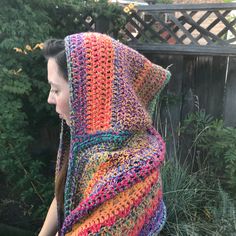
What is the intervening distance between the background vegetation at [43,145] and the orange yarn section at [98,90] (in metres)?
1.50

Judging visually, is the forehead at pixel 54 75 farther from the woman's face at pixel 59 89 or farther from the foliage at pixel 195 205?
the foliage at pixel 195 205

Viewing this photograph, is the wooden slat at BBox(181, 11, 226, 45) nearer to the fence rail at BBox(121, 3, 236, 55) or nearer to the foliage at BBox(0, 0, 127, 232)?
the fence rail at BBox(121, 3, 236, 55)

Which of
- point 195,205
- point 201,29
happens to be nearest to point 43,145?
point 195,205

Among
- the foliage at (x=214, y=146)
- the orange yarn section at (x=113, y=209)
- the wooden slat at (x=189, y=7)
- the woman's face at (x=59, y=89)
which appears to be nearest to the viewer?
the orange yarn section at (x=113, y=209)

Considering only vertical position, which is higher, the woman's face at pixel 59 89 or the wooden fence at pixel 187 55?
the woman's face at pixel 59 89

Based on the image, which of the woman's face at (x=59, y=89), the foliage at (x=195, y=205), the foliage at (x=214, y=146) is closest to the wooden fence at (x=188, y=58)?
the foliage at (x=214, y=146)

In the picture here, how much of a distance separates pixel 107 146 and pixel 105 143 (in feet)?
0.04

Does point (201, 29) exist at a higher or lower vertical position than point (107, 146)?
lower

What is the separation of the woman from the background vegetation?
136cm

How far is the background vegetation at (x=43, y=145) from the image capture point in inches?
112

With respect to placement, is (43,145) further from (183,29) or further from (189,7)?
(189,7)

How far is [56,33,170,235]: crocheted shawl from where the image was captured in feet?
4.07

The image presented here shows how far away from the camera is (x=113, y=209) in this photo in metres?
1.23

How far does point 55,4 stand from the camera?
3.44 m
